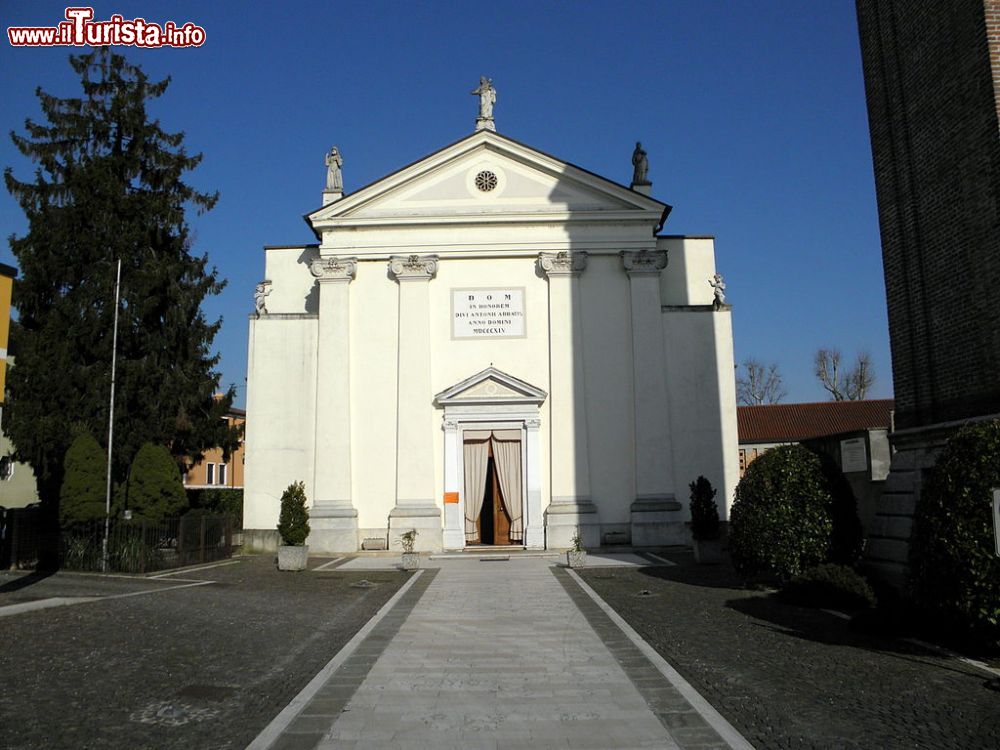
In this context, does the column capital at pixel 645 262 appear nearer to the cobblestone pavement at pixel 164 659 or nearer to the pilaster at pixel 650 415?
the pilaster at pixel 650 415

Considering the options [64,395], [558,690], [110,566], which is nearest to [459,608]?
[558,690]

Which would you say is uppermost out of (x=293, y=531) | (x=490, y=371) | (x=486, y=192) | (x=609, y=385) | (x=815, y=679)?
Result: (x=486, y=192)

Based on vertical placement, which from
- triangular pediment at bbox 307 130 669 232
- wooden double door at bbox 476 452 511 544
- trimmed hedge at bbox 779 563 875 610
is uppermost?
triangular pediment at bbox 307 130 669 232

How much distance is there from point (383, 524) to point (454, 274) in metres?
7.91

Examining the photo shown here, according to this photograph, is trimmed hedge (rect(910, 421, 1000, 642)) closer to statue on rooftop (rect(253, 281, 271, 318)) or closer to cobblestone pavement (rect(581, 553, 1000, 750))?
cobblestone pavement (rect(581, 553, 1000, 750))

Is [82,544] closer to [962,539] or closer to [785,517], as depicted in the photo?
[785,517]

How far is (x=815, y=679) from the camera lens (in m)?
7.68

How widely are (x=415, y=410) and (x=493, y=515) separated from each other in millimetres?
4032

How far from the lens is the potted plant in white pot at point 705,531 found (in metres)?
19.2

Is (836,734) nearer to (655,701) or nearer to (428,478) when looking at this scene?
(655,701)

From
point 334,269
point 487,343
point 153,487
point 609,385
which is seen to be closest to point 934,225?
point 609,385

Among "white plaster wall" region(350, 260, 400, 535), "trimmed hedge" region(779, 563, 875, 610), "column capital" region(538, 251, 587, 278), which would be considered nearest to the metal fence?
"white plaster wall" region(350, 260, 400, 535)

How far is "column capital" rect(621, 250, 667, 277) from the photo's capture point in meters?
24.8

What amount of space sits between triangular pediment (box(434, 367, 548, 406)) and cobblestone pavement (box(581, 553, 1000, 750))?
12.0m
